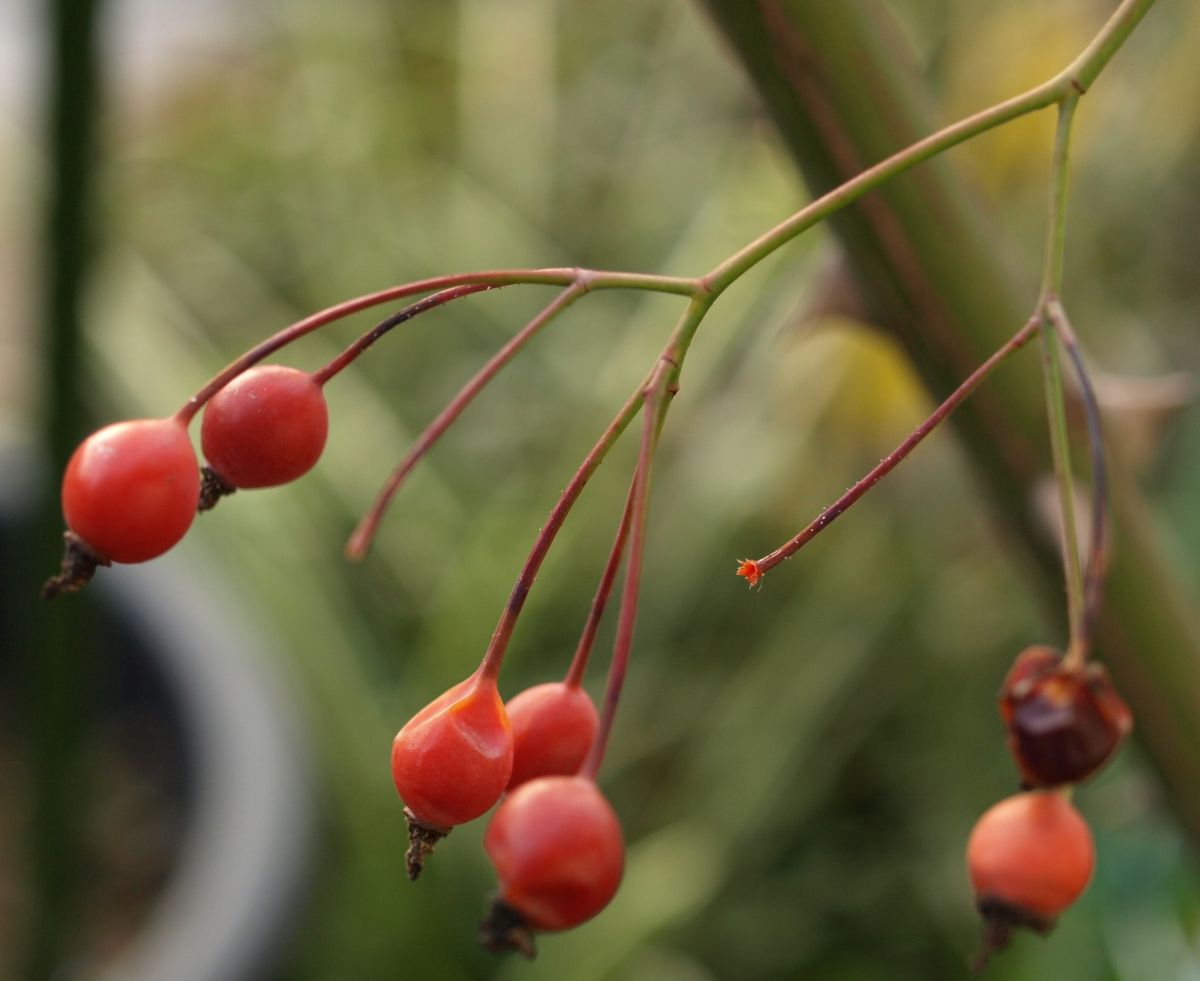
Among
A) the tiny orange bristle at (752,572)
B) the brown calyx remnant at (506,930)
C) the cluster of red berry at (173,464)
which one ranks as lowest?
the brown calyx remnant at (506,930)

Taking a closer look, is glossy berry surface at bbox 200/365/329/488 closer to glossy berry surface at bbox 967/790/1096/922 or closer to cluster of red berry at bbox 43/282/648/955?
cluster of red berry at bbox 43/282/648/955

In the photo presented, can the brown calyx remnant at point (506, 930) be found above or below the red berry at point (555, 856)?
below

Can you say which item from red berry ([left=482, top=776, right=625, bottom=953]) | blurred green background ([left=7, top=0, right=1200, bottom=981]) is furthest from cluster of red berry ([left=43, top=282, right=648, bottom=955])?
blurred green background ([left=7, top=0, right=1200, bottom=981])

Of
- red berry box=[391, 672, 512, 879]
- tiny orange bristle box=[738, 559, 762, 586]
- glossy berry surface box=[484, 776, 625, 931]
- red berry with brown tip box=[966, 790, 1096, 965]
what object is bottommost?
red berry with brown tip box=[966, 790, 1096, 965]

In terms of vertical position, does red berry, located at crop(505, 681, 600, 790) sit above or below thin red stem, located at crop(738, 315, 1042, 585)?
below

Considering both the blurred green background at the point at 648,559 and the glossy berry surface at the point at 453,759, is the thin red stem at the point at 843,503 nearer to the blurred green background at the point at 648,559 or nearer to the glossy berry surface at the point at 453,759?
the glossy berry surface at the point at 453,759

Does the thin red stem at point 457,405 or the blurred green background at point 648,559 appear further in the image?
the blurred green background at point 648,559

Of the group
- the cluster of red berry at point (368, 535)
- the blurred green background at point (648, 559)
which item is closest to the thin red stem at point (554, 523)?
the cluster of red berry at point (368, 535)

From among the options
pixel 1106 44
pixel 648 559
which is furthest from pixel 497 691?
pixel 648 559

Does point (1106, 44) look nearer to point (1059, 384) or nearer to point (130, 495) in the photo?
point (1059, 384)
